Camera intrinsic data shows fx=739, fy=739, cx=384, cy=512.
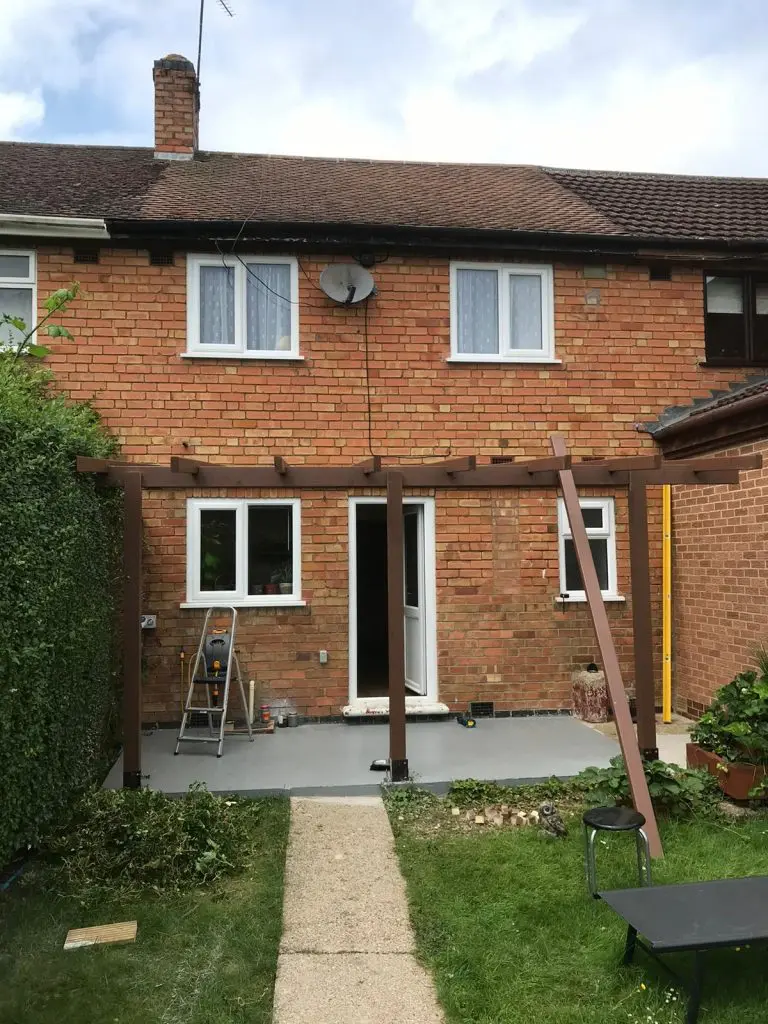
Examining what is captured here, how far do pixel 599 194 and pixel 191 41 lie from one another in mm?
6174

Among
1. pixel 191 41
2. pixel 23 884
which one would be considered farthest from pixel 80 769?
pixel 191 41

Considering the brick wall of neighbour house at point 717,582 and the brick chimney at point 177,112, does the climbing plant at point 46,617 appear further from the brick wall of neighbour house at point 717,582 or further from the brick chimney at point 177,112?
the brick chimney at point 177,112

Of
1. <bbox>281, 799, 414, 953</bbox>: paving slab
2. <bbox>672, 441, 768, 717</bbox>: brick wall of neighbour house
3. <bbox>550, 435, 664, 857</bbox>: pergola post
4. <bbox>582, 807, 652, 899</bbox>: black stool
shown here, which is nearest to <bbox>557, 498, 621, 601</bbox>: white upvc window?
<bbox>672, 441, 768, 717</bbox>: brick wall of neighbour house

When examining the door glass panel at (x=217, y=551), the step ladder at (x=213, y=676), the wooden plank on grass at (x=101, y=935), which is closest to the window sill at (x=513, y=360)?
the door glass panel at (x=217, y=551)

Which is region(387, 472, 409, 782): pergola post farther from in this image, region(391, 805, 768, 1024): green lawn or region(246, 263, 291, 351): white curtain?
region(246, 263, 291, 351): white curtain

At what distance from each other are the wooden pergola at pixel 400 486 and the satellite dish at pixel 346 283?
2853 mm

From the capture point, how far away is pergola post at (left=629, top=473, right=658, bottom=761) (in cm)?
592

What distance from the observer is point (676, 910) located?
3.15m

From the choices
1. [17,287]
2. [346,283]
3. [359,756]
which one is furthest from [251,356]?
[359,756]

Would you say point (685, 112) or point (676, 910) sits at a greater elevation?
point (685, 112)

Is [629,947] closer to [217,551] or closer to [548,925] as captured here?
[548,925]

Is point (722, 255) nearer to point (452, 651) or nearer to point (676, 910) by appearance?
point (452, 651)

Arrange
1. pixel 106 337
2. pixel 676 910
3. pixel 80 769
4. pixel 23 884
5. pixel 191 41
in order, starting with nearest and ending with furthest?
pixel 676 910 < pixel 23 884 < pixel 80 769 < pixel 106 337 < pixel 191 41

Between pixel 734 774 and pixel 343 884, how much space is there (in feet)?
9.57
